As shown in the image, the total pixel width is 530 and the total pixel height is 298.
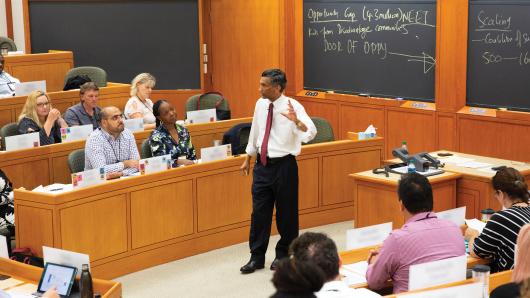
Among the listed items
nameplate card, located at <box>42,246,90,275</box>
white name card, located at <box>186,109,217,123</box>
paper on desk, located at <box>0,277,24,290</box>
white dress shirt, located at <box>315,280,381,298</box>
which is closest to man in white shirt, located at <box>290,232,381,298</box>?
white dress shirt, located at <box>315,280,381,298</box>

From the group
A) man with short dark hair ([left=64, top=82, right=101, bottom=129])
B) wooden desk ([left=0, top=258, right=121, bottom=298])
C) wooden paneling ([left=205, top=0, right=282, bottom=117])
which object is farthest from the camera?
wooden paneling ([left=205, top=0, right=282, bottom=117])

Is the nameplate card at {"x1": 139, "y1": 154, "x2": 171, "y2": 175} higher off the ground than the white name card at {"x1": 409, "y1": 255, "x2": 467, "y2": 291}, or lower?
higher

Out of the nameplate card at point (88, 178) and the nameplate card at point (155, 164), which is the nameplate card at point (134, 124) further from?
the nameplate card at point (88, 178)

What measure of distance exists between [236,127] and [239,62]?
391cm

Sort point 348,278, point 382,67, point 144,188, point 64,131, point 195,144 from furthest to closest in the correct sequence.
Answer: point 382,67 → point 195,144 → point 64,131 → point 144,188 → point 348,278

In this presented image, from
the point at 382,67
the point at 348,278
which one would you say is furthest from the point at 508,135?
the point at 348,278

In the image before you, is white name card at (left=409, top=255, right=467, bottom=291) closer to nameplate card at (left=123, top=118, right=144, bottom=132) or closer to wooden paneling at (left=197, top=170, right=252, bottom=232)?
wooden paneling at (left=197, top=170, right=252, bottom=232)

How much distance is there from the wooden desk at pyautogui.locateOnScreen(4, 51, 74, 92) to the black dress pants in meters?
5.15

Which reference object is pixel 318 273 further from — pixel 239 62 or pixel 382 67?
pixel 239 62

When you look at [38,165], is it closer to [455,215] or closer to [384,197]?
[384,197]

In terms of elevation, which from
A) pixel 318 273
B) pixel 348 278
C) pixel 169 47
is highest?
pixel 169 47

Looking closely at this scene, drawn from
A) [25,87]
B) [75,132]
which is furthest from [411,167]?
[25,87]

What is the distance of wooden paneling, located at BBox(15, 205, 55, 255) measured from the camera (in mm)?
6465

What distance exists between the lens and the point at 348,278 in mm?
4961
